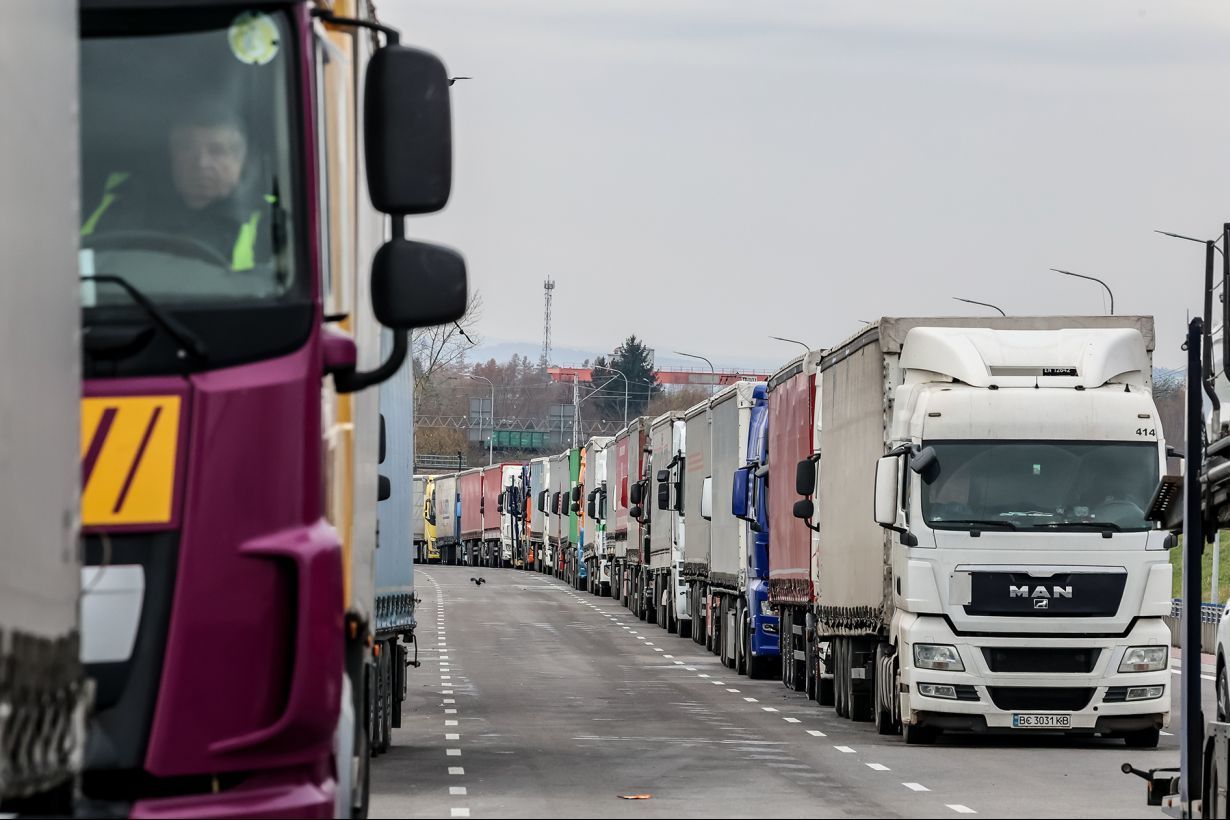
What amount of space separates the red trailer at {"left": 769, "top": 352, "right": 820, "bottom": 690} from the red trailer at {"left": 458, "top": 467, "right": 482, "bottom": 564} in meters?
65.4

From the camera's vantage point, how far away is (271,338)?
21.6ft

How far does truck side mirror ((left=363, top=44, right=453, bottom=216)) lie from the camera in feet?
22.3

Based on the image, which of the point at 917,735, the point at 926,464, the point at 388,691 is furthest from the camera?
the point at 917,735

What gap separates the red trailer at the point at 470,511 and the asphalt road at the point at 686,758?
210ft

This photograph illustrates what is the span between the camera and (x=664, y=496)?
45.8 meters

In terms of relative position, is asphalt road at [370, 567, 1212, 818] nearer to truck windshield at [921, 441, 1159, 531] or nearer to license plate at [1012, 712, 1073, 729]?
license plate at [1012, 712, 1073, 729]

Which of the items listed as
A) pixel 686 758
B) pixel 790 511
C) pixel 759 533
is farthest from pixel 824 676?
pixel 686 758

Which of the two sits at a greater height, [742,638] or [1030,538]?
[1030,538]

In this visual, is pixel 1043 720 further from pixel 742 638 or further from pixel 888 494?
pixel 742 638

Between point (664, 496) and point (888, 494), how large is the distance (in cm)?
2609

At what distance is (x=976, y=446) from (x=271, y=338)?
14.0m

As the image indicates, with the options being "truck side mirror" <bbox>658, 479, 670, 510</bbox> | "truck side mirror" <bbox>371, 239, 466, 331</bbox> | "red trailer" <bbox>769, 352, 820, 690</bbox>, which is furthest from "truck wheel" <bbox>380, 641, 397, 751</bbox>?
"truck side mirror" <bbox>658, 479, 670, 510</bbox>

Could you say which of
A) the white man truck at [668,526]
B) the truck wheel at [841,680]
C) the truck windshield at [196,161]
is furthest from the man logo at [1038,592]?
the white man truck at [668,526]

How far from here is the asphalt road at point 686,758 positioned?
15.3m
